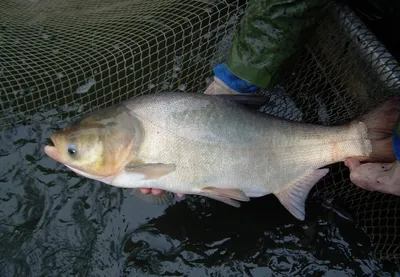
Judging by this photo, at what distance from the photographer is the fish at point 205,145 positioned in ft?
7.99

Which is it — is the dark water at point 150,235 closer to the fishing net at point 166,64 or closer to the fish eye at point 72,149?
the fishing net at point 166,64

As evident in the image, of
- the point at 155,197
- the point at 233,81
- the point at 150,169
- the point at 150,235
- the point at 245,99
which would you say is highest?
the point at 245,99

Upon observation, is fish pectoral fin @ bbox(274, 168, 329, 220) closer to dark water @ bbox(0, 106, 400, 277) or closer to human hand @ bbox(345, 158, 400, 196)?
human hand @ bbox(345, 158, 400, 196)

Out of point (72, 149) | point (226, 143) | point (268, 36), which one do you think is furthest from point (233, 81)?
point (72, 149)

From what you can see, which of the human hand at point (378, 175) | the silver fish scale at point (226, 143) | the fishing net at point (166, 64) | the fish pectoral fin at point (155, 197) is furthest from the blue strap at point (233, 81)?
the fish pectoral fin at point (155, 197)

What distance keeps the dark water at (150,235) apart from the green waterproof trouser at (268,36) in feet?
3.49

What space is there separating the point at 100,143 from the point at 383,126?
164cm

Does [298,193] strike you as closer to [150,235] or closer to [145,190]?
[145,190]

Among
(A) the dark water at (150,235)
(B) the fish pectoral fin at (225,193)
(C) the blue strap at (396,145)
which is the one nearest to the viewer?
(C) the blue strap at (396,145)

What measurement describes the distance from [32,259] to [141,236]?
30.3 inches

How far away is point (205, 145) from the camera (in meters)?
2.52

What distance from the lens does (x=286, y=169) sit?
2.68 m

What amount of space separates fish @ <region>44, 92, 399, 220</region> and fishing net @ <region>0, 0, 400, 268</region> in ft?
2.47

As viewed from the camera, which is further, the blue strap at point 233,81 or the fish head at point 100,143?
the blue strap at point 233,81
